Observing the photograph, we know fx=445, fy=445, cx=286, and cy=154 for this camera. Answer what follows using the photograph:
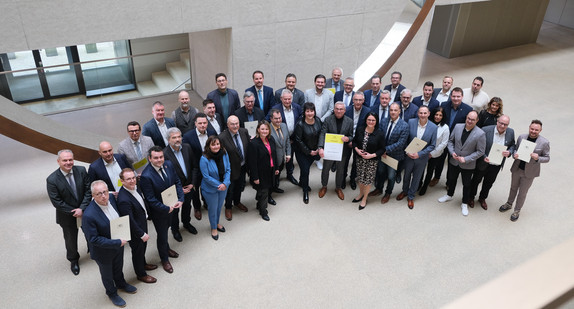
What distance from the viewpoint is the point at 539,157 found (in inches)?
230

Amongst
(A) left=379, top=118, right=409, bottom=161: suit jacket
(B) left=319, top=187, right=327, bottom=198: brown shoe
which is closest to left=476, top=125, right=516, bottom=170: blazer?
(A) left=379, top=118, right=409, bottom=161: suit jacket

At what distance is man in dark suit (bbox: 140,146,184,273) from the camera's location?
15.8 feet

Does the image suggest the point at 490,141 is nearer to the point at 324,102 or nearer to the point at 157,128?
the point at 324,102

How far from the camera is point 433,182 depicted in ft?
23.9

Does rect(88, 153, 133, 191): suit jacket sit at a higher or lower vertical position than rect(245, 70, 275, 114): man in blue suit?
lower

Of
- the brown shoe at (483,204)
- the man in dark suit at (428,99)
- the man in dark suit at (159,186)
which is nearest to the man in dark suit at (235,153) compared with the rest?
the man in dark suit at (159,186)

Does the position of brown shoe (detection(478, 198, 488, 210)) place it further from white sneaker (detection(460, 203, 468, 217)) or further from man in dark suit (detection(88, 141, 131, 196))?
man in dark suit (detection(88, 141, 131, 196))

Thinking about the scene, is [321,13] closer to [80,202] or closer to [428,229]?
[428,229]

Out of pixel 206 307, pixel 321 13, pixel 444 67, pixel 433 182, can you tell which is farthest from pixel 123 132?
pixel 444 67

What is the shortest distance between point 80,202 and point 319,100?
147 inches

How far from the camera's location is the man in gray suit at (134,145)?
17.5ft

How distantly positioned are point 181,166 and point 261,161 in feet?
3.43

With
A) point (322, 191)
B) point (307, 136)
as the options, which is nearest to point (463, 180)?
point (322, 191)

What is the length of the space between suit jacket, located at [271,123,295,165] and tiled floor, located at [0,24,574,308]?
31.0 inches
